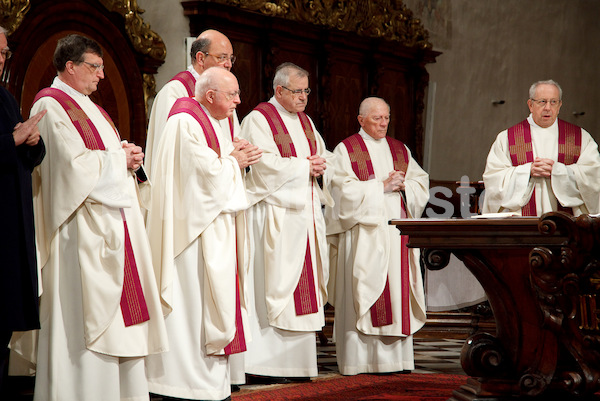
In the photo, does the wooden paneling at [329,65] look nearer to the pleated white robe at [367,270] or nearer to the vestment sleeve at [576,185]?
the pleated white robe at [367,270]

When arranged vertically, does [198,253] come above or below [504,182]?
below

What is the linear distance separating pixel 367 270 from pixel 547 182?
57.0 inches

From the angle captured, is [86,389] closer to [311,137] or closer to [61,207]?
[61,207]

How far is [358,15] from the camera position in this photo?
9.85 metres

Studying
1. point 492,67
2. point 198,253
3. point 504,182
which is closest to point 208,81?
point 198,253

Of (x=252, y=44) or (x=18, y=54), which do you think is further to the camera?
(x=252, y=44)

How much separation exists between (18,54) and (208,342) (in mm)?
2921

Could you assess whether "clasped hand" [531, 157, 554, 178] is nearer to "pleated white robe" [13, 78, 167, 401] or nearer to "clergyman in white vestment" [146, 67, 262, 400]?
"clergyman in white vestment" [146, 67, 262, 400]

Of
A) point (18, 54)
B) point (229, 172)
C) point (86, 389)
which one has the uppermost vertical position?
point (18, 54)

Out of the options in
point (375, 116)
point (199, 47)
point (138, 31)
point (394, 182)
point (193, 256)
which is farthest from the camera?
point (138, 31)

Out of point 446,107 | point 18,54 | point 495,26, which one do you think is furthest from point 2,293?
point 495,26

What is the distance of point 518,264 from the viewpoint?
14.1 ft

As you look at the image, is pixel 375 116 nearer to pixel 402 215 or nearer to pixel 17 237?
pixel 402 215

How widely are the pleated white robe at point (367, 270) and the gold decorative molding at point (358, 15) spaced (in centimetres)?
272
